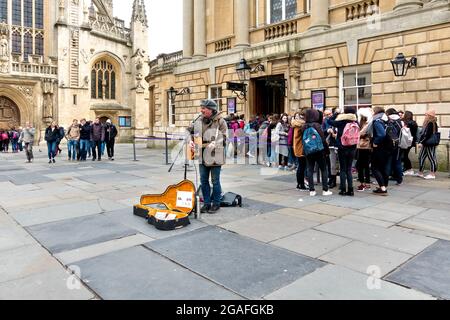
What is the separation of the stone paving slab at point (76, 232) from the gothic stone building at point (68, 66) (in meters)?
33.1

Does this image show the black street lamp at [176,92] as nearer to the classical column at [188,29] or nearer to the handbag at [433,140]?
the classical column at [188,29]

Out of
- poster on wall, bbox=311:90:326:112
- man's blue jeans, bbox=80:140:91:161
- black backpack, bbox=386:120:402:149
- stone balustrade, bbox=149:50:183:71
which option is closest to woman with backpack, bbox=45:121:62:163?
man's blue jeans, bbox=80:140:91:161

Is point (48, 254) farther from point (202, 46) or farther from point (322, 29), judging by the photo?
point (202, 46)

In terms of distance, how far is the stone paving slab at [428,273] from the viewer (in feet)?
10.8

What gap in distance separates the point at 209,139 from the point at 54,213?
9.64ft

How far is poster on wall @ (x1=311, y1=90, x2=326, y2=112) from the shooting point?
14.3 metres

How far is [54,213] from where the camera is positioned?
6.33 meters

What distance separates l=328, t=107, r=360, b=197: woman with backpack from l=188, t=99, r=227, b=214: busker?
9.20 feet

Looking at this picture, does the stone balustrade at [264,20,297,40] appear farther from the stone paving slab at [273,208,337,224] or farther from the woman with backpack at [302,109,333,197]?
the stone paving slab at [273,208,337,224]

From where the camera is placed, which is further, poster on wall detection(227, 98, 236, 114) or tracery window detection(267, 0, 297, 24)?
poster on wall detection(227, 98, 236, 114)

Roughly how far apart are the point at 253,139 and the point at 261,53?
4592 millimetres

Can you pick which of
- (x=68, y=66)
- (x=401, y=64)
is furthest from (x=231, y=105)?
(x=68, y=66)

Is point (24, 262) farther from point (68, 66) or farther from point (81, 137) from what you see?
point (68, 66)

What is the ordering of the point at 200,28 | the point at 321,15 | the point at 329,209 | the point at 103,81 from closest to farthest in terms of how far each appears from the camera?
the point at 329,209, the point at 321,15, the point at 200,28, the point at 103,81
